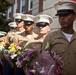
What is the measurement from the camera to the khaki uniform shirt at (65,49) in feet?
13.3

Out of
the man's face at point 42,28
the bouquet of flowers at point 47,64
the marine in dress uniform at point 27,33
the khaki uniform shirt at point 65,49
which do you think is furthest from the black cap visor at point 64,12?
the marine in dress uniform at point 27,33

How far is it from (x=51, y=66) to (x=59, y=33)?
2.67 ft

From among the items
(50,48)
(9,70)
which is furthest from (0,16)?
(50,48)

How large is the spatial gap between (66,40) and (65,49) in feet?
0.48

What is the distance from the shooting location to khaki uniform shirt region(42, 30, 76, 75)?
4.07 meters

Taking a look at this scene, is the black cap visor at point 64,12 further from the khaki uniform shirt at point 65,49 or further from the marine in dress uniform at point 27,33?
the marine in dress uniform at point 27,33

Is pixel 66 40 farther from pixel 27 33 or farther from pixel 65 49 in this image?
pixel 27 33

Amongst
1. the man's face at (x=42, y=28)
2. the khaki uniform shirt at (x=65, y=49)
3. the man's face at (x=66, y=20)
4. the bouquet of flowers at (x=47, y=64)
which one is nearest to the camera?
the bouquet of flowers at (x=47, y=64)

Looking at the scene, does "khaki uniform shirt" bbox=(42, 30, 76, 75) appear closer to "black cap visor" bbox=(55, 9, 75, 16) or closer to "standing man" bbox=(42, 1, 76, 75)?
"standing man" bbox=(42, 1, 76, 75)

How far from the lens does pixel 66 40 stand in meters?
4.22

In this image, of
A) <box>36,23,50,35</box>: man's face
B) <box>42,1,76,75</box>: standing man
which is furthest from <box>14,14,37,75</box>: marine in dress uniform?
<box>42,1,76,75</box>: standing man

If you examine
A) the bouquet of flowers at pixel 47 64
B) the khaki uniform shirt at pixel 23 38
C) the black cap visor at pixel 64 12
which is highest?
the black cap visor at pixel 64 12

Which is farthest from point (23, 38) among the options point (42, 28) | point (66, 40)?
point (66, 40)

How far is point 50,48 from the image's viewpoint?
4152 mm
